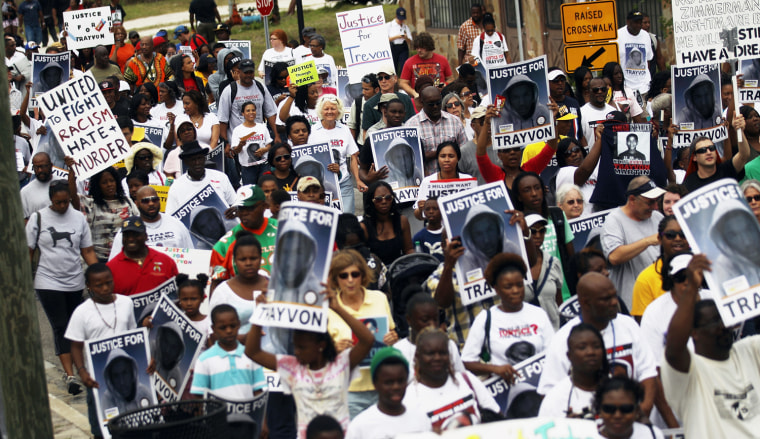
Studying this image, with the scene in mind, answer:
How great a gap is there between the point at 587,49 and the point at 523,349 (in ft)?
26.2

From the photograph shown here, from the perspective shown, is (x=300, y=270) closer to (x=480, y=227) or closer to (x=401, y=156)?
(x=480, y=227)

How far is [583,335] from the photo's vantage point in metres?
6.41

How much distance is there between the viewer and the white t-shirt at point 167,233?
1007cm

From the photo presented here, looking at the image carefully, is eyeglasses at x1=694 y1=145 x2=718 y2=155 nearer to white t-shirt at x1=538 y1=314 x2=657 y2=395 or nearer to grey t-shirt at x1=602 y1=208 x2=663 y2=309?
grey t-shirt at x1=602 y1=208 x2=663 y2=309

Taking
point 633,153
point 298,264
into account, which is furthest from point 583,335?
point 633,153

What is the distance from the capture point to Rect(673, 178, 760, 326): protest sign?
21.7ft

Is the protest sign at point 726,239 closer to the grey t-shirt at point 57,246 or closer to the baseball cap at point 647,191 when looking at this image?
the baseball cap at point 647,191

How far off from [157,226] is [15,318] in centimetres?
372

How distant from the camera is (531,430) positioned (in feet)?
19.3

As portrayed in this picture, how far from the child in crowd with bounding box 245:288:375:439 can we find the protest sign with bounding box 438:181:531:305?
126 cm

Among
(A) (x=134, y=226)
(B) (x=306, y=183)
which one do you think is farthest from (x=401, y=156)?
(A) (x=134, y=226)

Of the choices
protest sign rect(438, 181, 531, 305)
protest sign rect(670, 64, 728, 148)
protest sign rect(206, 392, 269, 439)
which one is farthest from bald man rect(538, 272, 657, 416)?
protest sign rect(670, 64, 728, 148)

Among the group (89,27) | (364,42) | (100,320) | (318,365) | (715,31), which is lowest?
(318,365)

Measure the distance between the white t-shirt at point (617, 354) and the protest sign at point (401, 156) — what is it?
15.3 feet
